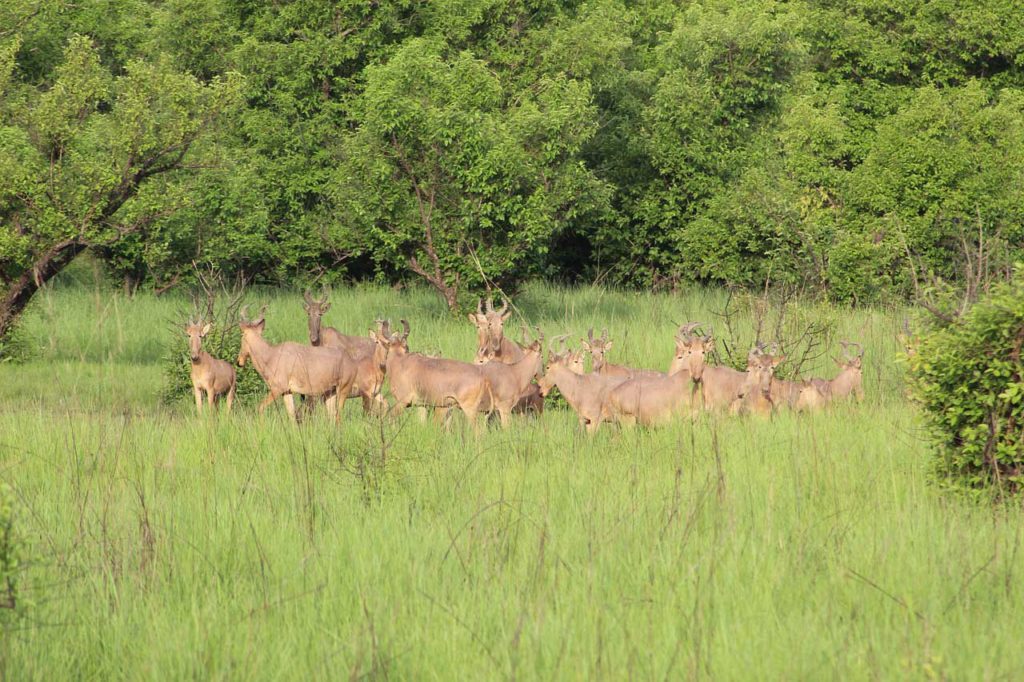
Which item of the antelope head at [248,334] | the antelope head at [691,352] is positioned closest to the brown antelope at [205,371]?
the antelope head at [248,334]

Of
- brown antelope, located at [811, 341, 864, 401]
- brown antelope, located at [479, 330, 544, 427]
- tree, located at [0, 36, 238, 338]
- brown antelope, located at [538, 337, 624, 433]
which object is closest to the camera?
brown antelope, located at [538, 337, 624, 433]

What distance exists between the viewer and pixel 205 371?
14.0 m

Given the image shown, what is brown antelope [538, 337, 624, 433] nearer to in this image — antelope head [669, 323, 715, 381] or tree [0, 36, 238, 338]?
antelope head [669, 323, 715, 381]

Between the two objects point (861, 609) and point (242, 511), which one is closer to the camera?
point (861, 609)

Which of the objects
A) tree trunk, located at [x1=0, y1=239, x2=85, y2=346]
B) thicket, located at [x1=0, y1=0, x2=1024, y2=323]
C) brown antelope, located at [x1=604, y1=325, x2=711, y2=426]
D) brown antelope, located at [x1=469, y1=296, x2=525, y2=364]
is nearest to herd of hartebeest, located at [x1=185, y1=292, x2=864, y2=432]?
brown antelope, located at [x1=604, y1=325, x2=711, y2=426]

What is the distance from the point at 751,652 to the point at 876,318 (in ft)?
48.5

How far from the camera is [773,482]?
8688 millimetres

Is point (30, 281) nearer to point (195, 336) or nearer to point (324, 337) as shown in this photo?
point (324, 337)

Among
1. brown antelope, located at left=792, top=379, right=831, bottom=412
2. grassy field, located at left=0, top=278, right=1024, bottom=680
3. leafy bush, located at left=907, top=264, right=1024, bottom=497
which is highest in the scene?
leafy bush, located at left=907, top=264, right=1024, bottom=497

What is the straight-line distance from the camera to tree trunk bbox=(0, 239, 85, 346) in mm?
17203

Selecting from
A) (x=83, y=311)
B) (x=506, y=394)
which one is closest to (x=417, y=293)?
(x=83, y=311)

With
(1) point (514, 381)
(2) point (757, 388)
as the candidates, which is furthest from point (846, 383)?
(1) point (514, 381)

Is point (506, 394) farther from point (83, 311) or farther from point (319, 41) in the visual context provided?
point (319, 41)

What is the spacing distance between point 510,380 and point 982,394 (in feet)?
19.8
